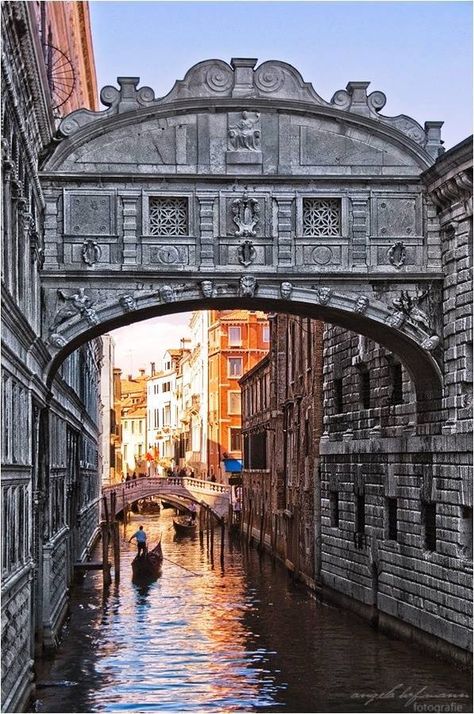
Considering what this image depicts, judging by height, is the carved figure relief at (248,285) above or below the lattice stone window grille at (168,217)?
below

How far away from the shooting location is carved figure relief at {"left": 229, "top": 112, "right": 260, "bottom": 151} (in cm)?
2098

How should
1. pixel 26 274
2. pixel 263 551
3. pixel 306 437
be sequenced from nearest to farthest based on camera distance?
1. pixel 26 274
2. pixel 306 437
3. pixel 263 551

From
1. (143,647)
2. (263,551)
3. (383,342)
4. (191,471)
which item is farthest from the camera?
(191,471)

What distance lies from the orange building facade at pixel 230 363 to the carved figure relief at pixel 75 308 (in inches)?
2088

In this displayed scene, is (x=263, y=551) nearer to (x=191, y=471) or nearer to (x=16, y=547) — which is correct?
(x=16, y=547)

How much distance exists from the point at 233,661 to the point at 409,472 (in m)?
4.30

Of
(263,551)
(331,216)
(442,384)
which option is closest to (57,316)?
(331,216)

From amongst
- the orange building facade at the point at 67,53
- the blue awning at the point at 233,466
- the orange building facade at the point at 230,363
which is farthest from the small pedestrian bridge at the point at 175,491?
the orange building facade at the point at 67,53

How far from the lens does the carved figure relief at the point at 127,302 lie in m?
20.8

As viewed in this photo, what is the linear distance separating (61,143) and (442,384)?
6872 mm

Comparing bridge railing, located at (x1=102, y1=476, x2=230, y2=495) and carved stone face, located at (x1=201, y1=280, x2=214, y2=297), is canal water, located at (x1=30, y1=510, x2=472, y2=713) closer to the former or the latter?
carved stone face, located at (x1=201, y1=280, x2=214, y2=297)

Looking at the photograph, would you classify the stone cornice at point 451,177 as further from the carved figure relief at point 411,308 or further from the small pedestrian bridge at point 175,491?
the small pedestrian bridge at point 175,491

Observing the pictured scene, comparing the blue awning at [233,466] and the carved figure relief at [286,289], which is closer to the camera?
the carved figure relief at [286,289]

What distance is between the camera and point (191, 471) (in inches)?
3280
